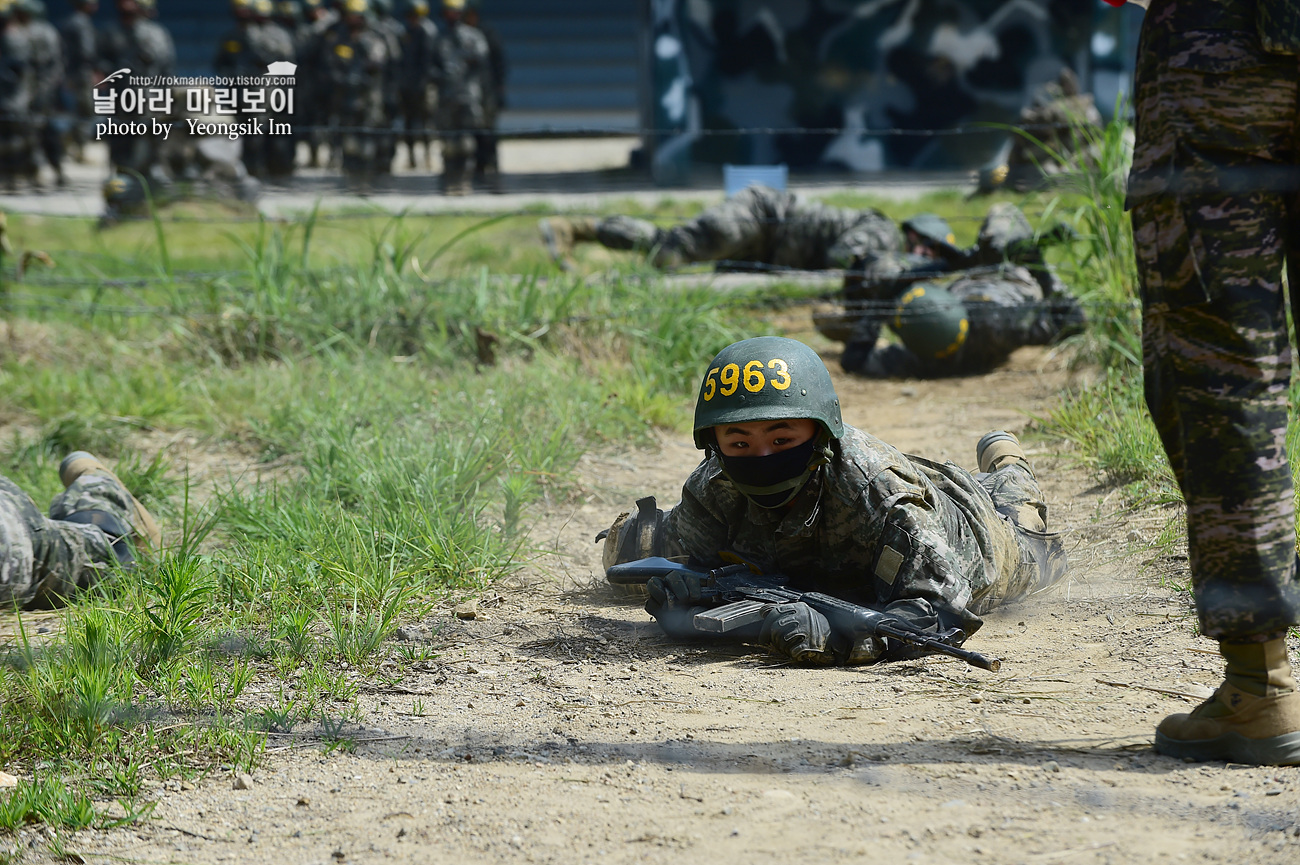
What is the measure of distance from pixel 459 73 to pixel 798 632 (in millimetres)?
12183

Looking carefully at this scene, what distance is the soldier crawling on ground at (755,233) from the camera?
22.8ft

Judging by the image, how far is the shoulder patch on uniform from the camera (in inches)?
107

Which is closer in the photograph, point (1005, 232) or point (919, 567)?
point (919, 567)

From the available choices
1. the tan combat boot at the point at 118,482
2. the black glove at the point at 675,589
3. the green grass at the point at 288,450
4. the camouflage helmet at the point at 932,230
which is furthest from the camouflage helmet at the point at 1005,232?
the tan combat boot at the point at 118,482

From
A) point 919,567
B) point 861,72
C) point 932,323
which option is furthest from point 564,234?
point 861,72

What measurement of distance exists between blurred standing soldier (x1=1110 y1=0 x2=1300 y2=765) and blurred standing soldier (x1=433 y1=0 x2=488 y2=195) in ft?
39.5

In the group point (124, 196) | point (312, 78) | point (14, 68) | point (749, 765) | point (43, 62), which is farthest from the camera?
point (312, 78)

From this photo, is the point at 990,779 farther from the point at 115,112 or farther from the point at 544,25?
the point at 544,25

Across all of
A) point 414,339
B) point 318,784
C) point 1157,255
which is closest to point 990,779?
point 1157,255

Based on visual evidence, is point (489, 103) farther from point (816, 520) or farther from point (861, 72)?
point (816, 520)

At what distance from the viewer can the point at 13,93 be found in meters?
14.0

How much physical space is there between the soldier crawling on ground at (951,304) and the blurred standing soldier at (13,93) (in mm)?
11249

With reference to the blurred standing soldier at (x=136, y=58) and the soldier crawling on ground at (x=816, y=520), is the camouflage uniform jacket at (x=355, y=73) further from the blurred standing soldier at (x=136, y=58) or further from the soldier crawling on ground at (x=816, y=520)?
the soldier crawling on ground at (x=816, y=520)

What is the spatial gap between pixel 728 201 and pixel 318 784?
546 centimetres
